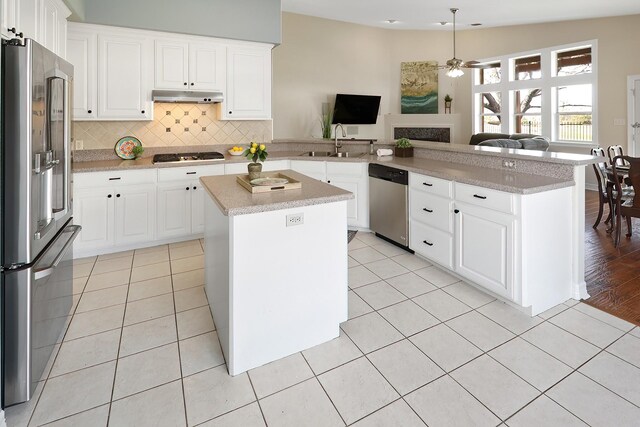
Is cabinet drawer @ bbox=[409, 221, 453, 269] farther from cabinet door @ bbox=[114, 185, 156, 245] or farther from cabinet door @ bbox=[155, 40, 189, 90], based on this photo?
cabinet door @ bbox=[155, 40, 189, 90]

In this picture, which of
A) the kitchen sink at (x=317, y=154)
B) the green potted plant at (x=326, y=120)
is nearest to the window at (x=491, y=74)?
the green potted plant at (x=326, y=120)

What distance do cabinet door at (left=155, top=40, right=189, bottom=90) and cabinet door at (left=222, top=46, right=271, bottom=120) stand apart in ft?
1.66

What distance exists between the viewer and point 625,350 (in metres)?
2.11

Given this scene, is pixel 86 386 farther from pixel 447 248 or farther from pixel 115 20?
pixel 115 20

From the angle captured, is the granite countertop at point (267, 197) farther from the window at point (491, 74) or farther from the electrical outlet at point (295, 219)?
the window at point (491, 74)

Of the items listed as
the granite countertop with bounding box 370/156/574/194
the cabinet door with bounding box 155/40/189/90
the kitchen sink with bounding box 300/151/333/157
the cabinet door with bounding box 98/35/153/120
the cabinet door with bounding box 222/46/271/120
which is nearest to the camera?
the granite countertop with bounding box 370/156/574/194

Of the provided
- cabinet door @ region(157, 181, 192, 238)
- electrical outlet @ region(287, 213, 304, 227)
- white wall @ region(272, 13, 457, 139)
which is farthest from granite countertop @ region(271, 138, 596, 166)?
white wall @ region(272, 13, 457, 139)

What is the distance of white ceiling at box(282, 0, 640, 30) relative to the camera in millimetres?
5969

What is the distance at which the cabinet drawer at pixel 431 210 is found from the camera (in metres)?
3.09

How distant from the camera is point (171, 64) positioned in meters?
4.18

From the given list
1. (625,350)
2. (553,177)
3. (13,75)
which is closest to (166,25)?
(13,75)

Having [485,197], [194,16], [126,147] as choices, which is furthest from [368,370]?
[194,16]

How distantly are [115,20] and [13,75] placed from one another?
2.69m

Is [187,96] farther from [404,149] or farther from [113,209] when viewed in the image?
[404,149]
